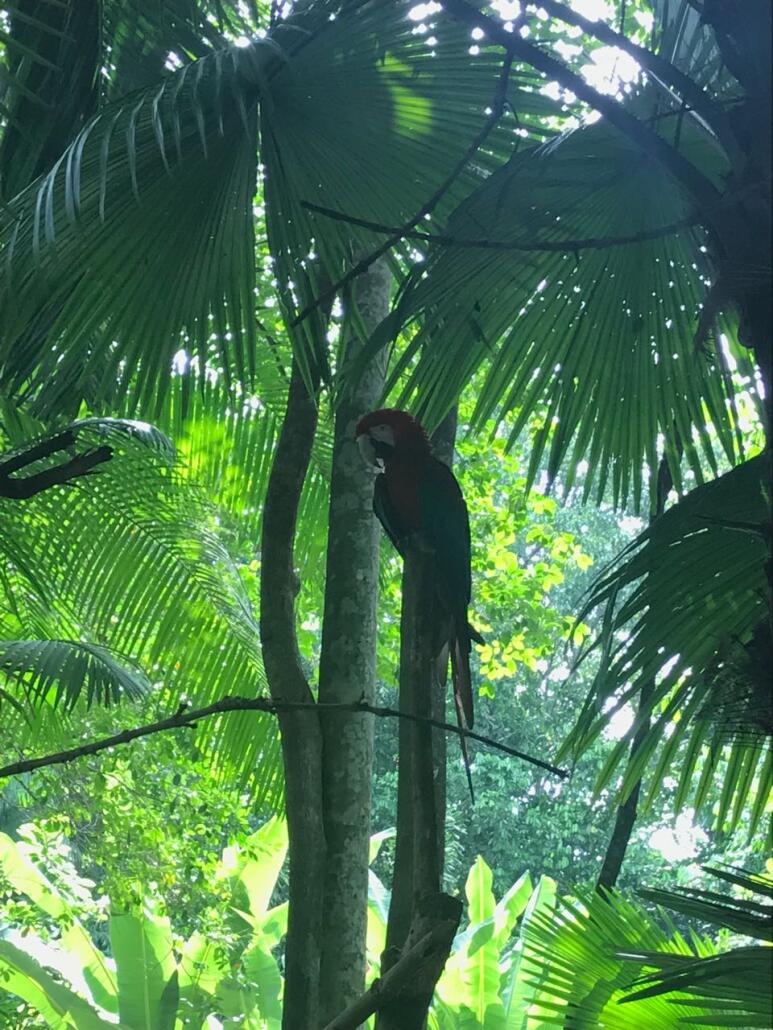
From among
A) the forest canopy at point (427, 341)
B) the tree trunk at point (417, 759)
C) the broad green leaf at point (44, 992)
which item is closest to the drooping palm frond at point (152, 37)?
the forest canopy at point (427, 341)

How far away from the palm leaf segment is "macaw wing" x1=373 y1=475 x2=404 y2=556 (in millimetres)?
481

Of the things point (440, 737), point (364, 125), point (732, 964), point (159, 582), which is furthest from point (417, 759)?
point (159, 582)

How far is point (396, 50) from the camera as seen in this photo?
140 cm

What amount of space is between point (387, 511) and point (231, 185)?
26.5 inches

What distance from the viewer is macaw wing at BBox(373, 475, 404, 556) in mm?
1813

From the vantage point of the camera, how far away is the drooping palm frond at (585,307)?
1319 mm

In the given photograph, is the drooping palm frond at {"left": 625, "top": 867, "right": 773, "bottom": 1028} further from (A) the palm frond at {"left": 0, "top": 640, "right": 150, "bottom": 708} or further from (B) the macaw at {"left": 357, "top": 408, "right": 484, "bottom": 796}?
(A) the palm frond at {"left": 0, "top": 640, "right": 150, "bottom": 708}

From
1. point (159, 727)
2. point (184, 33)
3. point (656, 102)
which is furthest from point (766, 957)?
point (184, 33)

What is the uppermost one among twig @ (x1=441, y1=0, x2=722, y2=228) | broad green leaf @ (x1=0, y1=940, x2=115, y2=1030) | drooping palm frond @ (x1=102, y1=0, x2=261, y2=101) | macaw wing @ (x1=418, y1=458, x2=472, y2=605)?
drooping palm frond @ (x1=102, y1=0, x2=261, y2=101)

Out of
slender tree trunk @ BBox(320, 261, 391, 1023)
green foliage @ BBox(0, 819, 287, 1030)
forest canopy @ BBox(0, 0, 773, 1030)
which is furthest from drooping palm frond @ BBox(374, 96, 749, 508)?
green foliage @ BBox(0, 819, 287, 1030)

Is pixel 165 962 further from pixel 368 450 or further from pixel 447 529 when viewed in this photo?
pixel 447 529

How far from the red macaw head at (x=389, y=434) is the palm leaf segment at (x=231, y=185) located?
0.47 meters

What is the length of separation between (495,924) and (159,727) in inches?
135

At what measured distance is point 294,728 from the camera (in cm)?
193
